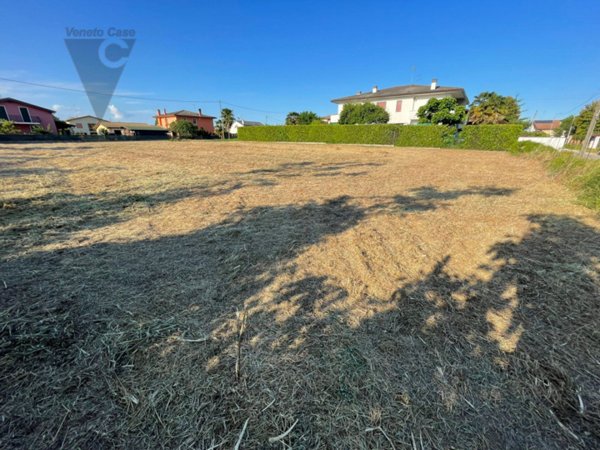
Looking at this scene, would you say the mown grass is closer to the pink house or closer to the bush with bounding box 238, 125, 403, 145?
the bush with bounding box 238, 125, 403, 145

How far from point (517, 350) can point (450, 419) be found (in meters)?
0.76

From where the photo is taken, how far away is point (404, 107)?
1246 inches

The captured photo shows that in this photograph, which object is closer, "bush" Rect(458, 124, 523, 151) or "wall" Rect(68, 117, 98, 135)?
"bush" Rect(458, 124, 523, 151)

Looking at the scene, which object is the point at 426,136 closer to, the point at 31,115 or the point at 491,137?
the point at 491,137

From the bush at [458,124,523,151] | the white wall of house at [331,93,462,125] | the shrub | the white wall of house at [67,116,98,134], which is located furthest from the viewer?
the white wall of house at [67,116,98,134]

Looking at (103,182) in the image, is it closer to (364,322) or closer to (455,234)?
(364,322)

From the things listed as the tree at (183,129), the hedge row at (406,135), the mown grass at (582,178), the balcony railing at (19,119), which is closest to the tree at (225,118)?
the tree at (183,129)

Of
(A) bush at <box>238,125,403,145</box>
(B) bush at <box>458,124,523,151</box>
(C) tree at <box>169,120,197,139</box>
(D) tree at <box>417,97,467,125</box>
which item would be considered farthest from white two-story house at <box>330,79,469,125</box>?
(C) tree at <box>169,120,197,139</box>

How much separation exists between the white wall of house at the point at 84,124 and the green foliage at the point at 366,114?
2158 inches

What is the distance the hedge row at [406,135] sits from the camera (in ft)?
62.2

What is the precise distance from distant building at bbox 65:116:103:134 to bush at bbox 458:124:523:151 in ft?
219

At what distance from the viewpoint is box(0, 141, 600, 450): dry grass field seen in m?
1.18

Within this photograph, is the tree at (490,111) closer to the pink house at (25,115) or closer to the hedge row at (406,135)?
the hedge row at (406,135)

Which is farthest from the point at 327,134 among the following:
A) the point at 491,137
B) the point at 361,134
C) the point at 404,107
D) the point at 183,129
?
the point at 183,129
